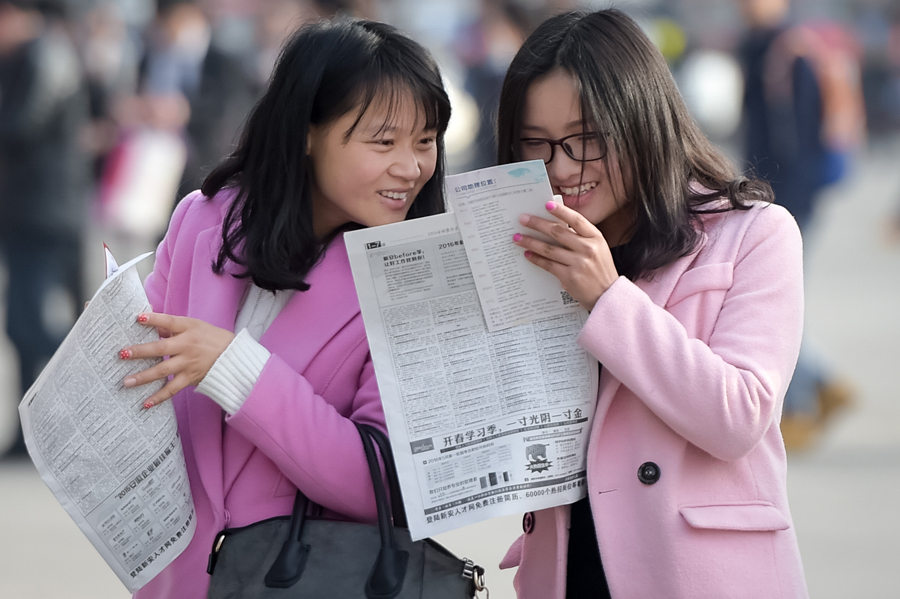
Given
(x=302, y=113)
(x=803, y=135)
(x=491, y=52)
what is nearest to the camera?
(x=302, y=113)

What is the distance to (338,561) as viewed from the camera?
1.66 m

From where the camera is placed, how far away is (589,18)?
6.25 ft

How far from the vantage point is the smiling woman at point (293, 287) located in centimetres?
173

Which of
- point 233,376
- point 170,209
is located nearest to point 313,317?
point 233,376

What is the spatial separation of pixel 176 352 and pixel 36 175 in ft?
12.9

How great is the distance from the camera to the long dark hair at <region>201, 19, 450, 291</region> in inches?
74.4

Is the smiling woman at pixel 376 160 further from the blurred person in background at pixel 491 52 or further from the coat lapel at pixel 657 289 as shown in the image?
the blurred person in background at pixel 491 52

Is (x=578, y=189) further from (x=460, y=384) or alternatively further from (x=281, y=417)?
(x=281, y=417)

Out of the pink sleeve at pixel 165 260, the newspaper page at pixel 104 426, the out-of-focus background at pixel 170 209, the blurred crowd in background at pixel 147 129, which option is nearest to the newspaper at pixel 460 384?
the newspaper page at pixel 104 426

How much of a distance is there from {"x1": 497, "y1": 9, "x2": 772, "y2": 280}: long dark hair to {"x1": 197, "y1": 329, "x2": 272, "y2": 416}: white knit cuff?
23.3 inches

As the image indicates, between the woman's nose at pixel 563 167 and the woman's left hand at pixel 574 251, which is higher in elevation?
the woman's nose at pixel 563 167

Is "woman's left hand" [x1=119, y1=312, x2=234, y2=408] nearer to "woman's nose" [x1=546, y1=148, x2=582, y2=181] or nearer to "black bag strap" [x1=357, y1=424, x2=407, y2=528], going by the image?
"black bag strap" [x1=357, y1=424, x2=407, y2=528]

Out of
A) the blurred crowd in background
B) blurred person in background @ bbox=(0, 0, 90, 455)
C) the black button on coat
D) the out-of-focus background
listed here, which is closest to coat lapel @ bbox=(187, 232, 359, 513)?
the black button on coat

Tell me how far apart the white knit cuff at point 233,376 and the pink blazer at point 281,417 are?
2 cm
